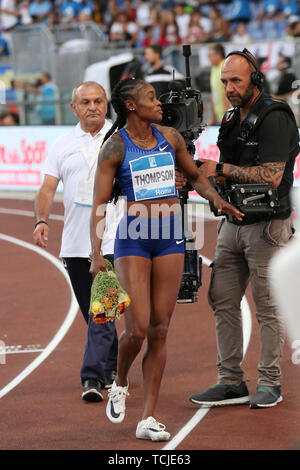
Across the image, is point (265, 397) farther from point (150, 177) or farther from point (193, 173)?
point (150, 177)

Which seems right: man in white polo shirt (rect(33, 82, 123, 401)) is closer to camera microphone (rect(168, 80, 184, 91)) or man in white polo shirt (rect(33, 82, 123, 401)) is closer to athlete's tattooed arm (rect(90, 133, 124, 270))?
camera microphone (rect(168, 80, 184, 91))

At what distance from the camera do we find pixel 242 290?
23.4 feet

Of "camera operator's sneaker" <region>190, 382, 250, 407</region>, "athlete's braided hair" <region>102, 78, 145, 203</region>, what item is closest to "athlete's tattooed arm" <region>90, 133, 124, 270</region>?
"athlete's braided hair" <region>102, 78, 145, 203</region>

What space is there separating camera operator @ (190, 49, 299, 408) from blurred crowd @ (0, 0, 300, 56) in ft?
43.0

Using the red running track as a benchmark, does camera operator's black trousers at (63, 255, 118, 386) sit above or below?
above

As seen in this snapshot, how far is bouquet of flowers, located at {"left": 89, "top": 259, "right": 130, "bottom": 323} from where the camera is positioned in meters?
5.97

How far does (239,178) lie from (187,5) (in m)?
19.6

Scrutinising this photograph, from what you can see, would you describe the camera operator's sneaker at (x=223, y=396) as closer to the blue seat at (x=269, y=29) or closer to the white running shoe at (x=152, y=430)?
the white running shoe at (x=152, y=430)

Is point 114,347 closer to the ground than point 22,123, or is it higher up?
closer to the ground

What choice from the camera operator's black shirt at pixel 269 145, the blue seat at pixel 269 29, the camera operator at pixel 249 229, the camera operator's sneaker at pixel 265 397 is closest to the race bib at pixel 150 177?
the camera operator at pixel 249 229

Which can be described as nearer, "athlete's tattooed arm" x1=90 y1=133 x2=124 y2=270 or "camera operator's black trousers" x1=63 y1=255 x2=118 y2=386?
"athlete's tattooed arm" x1=90 y1=133 x2=124 y2=270

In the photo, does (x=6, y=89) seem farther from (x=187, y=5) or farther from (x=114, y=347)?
→ (x=114, y=347)

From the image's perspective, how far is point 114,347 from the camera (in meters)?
7.84
